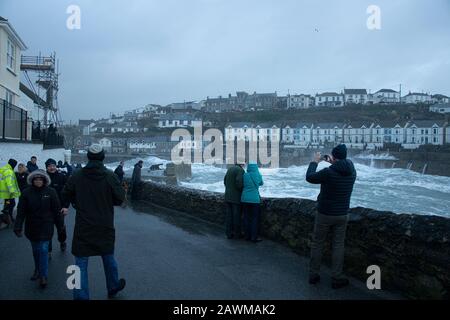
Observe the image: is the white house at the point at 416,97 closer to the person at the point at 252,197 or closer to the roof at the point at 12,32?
the roof at the point at 12,32

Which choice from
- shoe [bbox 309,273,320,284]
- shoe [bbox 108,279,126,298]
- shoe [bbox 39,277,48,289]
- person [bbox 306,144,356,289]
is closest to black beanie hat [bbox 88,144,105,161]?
shoe [bbox 108,279,126,298]

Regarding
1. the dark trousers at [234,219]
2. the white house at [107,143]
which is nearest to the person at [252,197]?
the dark trousers at [234,219]

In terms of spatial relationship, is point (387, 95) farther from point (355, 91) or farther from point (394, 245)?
point (394, 245)

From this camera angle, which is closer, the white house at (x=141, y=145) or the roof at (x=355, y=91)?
the white house at (x=141, y=145)

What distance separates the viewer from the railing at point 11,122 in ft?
40.3

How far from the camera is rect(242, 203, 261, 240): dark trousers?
25.6ft

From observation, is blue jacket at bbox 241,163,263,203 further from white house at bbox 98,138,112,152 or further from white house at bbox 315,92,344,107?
white house at bbox 315,92,344,107

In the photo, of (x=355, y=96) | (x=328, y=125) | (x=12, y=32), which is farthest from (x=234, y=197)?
A: (x=355, y=96)

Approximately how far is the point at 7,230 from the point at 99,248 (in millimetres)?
5631

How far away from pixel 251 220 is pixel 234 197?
0.56 metres

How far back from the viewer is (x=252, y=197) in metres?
7.75

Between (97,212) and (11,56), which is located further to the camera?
(11,56)

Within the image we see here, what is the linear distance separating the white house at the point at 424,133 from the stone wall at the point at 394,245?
4354 inches

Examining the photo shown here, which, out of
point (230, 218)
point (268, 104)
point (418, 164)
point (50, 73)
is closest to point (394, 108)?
point (268, 104)
